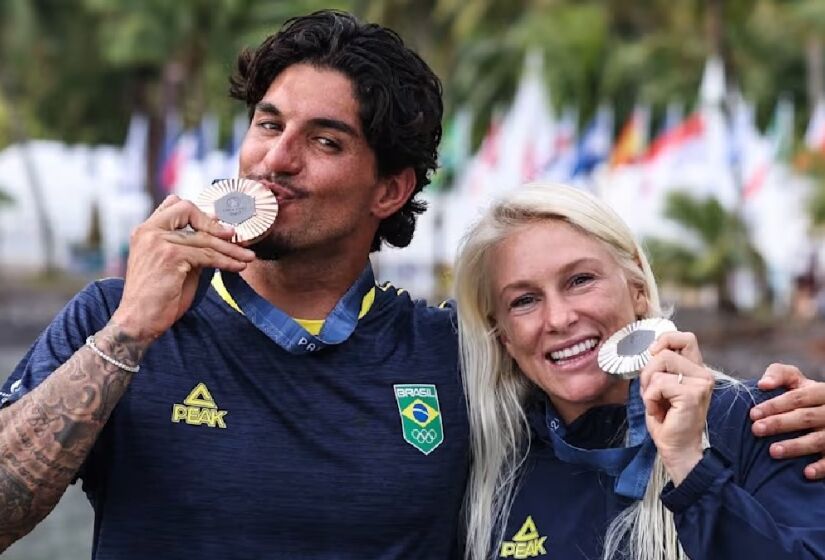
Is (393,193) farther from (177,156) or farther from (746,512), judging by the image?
(177,156)

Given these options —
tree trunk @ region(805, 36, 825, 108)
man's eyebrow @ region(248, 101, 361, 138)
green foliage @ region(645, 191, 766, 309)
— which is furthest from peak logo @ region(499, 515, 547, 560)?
tree trunk @ region(805, 36, 825, 108)

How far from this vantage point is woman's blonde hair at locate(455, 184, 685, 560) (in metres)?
4.10

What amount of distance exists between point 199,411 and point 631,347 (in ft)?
3.99

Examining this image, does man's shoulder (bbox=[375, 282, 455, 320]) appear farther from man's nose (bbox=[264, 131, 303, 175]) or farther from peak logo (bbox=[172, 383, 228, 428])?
peak logo (bbox=[172, 383, 228, 428])

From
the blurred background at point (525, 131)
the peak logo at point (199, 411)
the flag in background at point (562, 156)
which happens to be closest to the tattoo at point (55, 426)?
the peak logo at point (199, 411)

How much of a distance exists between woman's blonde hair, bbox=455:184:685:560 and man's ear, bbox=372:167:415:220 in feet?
0.84

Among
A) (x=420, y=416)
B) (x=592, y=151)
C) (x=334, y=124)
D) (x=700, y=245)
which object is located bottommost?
(x=420, y=416)

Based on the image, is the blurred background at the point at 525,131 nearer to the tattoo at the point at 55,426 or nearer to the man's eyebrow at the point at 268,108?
the man's eyebrow at the point at 268,108

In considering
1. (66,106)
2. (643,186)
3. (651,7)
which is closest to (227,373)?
(643,186)

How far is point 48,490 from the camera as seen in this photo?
339 cm

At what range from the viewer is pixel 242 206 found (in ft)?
12.3

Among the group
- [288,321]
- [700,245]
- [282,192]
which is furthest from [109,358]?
[700,245]

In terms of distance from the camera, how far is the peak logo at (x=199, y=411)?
370 cm

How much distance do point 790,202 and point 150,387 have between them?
27538mm
